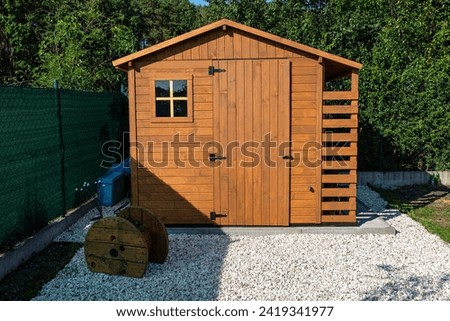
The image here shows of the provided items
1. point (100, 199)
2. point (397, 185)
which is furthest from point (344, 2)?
point (100, 199)

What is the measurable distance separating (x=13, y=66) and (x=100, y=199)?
1035cm

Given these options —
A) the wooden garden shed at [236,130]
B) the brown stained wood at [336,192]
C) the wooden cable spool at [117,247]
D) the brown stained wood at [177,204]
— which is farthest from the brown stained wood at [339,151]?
the wooden cable spool at [117,247]

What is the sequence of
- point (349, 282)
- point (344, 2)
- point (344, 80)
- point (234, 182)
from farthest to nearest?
1. point (344, 2)
2. point (344, 80)
3. point (234, 182)
4. point (349, 282)

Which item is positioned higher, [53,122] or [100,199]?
[53,122]

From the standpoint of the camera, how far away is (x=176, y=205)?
332 inches

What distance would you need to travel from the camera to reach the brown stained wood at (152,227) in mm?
6656

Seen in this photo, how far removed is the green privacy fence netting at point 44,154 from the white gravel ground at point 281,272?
87 centimetres

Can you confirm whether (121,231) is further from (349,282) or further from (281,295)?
(349,282)

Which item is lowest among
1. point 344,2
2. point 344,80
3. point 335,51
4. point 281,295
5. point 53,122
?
point 281,295

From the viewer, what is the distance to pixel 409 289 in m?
5.88

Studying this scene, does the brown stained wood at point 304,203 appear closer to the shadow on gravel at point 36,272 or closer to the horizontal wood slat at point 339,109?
the horizontal wood slat at point 339,109

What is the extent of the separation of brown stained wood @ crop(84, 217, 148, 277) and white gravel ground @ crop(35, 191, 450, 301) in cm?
12

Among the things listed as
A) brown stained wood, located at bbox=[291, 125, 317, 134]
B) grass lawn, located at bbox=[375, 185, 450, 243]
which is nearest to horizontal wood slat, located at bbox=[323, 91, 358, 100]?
brown stained wood, located at bbox=[291, 125, 317, 134]

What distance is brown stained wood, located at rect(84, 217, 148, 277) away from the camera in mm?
6117
